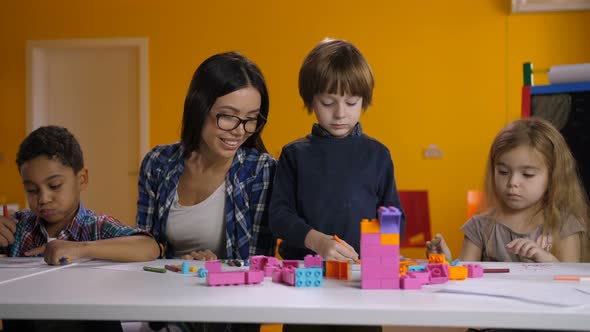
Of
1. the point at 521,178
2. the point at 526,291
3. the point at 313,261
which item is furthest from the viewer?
the point at 521,178

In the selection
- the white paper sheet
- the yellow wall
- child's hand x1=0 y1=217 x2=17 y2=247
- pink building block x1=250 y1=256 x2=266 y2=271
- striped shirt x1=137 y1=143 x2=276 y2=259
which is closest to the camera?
pink building block x1=250 y1=256 x2=266 y2=271

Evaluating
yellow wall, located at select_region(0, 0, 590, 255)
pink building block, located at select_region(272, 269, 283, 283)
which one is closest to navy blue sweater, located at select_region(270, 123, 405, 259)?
pink building block, located at select_region(272, 269, 283, 283)

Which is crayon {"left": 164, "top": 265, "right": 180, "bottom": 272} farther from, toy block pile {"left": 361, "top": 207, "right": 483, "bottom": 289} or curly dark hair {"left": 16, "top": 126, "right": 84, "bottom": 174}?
curly dark hair {"left": 16, "top": 126, "right": 84, "bottom": 174}

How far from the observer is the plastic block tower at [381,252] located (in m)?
1.19

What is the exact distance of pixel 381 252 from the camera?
122 cm

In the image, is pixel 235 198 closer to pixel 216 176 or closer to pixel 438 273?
pixel 216 176

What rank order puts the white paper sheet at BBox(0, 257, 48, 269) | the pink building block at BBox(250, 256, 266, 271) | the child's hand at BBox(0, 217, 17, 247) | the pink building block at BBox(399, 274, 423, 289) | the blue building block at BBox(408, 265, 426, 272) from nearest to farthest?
the pink building block at BBox(399, 274, 423, 289) → the blue building block at BBox(408, 265, 426, 272) → the pink building block at BBox(250, 256, 266, 271) → the white paper sheet at BBox(0, 257, 48, 269) → the child's hand at BBox(0, 217, 17, 247)

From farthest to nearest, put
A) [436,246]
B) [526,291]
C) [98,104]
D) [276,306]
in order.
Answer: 1. [98,104]
2. [436,246]
3. [526,291]
4. [276,306]

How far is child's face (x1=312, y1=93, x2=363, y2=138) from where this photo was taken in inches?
70.0

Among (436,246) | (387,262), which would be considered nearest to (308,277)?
(387,262)

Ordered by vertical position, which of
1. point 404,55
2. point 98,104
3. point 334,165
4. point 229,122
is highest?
point 404,55

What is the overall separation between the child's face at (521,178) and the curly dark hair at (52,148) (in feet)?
4.03

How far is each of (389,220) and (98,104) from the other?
5335 mm

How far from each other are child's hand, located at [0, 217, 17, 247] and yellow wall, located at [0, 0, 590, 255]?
12.6 ft
